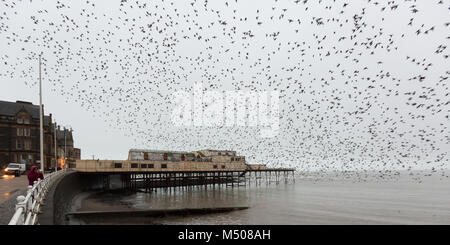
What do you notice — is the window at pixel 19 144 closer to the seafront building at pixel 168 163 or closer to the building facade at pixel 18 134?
the building facade at pixel 18 134

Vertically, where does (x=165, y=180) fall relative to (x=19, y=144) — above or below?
below

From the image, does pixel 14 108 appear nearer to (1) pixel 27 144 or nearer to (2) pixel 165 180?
(1) pixel 27 144

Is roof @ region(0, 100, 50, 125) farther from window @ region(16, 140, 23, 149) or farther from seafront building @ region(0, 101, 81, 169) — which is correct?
window @ region(16, 140, 23, 149)

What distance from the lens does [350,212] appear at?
29.7 meters

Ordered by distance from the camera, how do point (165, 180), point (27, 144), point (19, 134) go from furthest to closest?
1. point (165, 180)
2. point (27, 144)
3. point (19, 134)

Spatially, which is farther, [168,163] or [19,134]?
[19,134]

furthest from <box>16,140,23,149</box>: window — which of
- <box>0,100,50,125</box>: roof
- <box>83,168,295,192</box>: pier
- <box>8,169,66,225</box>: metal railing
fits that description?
<box>8,169,66,225</box>: metal railing

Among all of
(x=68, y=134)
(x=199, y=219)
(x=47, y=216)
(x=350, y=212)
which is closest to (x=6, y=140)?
(x=68, y=134)

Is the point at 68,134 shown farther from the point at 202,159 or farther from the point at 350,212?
the point at 350,212

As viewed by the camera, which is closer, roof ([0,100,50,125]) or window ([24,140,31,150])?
window ([24,140,31,150])

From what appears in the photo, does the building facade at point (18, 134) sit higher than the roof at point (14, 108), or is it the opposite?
the roof at point (14, 108)

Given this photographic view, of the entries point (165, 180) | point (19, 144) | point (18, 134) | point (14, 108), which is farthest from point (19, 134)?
point (165, 180)

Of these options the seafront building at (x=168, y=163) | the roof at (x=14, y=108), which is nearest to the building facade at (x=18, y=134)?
the roof at (x=14, y=108)
